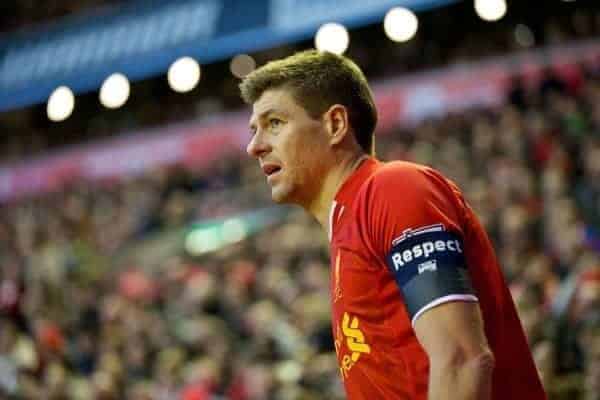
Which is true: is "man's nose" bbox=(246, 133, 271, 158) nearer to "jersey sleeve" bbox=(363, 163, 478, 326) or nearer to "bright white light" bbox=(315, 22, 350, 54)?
"jersey sleeve" bbox=(363, 163, 478, 326)

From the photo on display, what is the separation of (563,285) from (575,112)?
4.18m

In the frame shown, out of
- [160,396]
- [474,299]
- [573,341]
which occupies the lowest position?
[160,396]

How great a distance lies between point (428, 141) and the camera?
11.9 meters

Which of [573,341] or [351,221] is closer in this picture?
[351,221]

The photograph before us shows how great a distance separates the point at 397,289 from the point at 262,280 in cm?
811

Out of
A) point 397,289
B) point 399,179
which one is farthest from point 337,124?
point 397,289

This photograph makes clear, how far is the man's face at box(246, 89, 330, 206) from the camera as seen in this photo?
289cm

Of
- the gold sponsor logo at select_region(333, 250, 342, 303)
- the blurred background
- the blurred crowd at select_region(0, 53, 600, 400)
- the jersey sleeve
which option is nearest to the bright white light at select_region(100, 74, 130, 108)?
the blurred background

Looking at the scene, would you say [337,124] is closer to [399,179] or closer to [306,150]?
[306,150]

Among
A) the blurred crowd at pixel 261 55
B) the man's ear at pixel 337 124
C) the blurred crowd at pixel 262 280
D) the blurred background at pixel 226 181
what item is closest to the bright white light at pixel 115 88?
the blurred background at pixel 226 181

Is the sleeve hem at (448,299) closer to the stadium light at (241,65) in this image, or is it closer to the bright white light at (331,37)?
the bright white light at (331,37)

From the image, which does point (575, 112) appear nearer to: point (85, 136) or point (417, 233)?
point (417, 233)

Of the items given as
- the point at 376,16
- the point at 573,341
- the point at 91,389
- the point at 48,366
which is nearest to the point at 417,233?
the point at 573,341

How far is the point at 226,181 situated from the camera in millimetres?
14633
